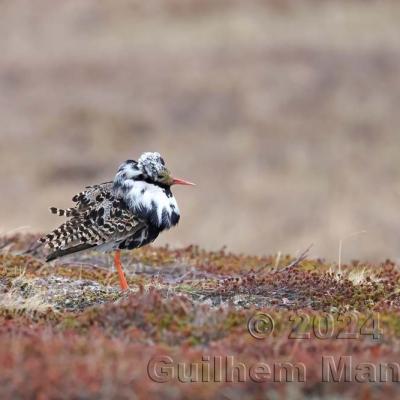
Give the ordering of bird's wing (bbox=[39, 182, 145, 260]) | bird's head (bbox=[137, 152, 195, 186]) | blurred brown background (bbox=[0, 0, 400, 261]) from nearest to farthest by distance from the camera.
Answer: bird's wing (bbox=[39, 182, 145, 260])
bird's head (bbox=[137, 152, 195, 186])
blurred brown background (bbox=[0, 0, 400, 261])

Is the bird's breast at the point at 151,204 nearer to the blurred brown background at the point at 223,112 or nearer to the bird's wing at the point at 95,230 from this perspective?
the bird's wing at the point at 95,230

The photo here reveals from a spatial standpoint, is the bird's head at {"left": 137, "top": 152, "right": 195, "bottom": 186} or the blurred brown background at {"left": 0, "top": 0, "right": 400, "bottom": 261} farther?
the blurred brown background at {"left": 0, "top": 0, "right": 400, "bottom": 261}

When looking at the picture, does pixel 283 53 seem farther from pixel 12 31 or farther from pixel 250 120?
pixel 12 31

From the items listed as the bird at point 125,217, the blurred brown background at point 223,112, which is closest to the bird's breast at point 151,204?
the bird at point 125,217

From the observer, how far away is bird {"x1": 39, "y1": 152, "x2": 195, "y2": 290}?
32.8 feet

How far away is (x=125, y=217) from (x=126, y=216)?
0.02 meters

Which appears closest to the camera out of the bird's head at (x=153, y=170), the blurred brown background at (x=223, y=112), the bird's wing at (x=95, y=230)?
the bird's wing at (x=95, y=230)

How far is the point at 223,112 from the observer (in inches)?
1326

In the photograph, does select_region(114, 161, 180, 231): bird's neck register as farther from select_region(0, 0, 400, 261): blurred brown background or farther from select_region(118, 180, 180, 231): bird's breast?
select_region(0, 0, 400, 261): blurred brown background

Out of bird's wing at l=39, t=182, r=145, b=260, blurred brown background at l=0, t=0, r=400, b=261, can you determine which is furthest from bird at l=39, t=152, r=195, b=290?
blurred brown background at l=0, t=0, r=400, b=261

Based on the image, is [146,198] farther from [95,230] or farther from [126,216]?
[95,230]

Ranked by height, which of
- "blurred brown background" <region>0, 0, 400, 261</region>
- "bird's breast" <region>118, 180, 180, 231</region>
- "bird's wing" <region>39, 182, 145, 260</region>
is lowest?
"bird's wing" <region>39, 182, 145, 260</region>

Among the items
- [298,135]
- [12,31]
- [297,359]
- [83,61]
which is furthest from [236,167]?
[297,359]

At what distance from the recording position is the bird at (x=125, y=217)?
32.8ft
